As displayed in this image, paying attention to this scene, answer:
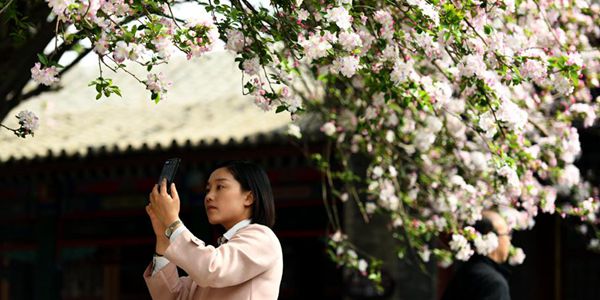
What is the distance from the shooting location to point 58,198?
1355 cm

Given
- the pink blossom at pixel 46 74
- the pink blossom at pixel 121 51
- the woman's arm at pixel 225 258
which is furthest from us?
the pink blossom at pixel 46 74

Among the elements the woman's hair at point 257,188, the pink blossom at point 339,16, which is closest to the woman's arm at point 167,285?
the woman's hair at point 257,188

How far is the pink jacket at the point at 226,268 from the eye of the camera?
376cm

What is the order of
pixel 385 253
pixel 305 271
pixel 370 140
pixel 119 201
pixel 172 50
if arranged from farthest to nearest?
1. pixel 119 201
2. pixel 305 271
3. pixel 385 253
4. pixel 370 140
5. pixel 172 50

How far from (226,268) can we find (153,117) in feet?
33.2

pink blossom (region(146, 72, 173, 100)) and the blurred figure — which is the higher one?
pink blossom (region(146, 72, 173, 100))

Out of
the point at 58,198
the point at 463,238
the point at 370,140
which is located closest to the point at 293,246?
the point at 58,198

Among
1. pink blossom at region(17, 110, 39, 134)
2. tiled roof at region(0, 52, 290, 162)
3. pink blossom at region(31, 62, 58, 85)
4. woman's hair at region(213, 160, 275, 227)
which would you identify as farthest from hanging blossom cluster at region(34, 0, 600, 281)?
tiled roof at region(0, 52, 290, 162)

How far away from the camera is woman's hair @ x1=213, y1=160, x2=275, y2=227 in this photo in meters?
4.07

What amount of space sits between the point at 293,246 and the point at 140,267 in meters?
2.22

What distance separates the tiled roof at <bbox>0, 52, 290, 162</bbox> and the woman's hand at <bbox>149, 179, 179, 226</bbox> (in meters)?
5.66

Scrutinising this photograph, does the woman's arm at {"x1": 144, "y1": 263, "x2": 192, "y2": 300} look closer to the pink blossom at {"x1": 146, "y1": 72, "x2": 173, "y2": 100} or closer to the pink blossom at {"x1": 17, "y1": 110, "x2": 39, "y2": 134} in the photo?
the pink blossom at {"x1": 146, "y1": 72, "x2": 173, "y2": 100}

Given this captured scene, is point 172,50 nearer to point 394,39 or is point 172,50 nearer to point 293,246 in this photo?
point 394,39

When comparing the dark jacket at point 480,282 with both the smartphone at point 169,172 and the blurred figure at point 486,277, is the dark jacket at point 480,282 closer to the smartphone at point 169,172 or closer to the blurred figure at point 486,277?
the blurred figure at point 486,277
